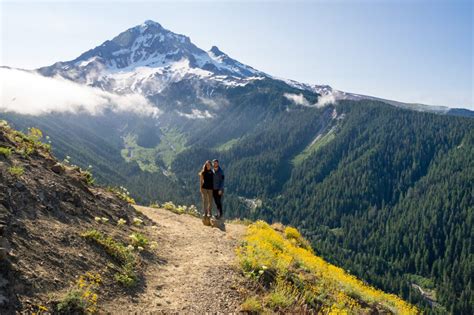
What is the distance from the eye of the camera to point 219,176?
2367cm

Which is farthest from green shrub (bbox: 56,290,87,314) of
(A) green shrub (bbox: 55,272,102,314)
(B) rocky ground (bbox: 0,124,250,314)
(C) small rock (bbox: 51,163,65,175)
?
(C) small rock (bbox: 51,163,65,175)

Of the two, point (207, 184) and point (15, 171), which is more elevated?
point (15, 171)

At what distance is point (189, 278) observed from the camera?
1314 cm

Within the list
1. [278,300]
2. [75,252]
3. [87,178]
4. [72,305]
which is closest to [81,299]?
[72,305]

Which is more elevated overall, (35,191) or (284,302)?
(35,191)

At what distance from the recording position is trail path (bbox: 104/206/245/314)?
10.9 metres

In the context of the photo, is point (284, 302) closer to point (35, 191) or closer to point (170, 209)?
point (35, 191)

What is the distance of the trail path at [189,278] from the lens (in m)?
10.9

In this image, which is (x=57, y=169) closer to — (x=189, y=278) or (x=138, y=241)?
(x=138, y=241)

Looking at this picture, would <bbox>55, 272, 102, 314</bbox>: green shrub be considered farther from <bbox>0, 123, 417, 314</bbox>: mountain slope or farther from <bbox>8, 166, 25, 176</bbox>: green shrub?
<bbox>8, 166, 25, 176</bbox>: green shrub

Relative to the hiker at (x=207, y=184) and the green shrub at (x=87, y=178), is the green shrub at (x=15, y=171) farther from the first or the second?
the hiker at (x=207, y=184)

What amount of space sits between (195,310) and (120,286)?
2412 mm

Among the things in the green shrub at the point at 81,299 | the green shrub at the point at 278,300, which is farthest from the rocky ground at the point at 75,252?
the green shrub at the point at 278,300

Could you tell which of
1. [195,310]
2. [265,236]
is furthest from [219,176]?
[195,310]
